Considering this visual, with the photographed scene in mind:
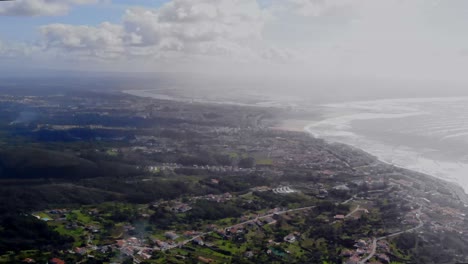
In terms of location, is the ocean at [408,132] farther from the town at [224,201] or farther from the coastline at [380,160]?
the town at [224,201]

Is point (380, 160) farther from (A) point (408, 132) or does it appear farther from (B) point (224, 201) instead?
(B) point (224, 201)

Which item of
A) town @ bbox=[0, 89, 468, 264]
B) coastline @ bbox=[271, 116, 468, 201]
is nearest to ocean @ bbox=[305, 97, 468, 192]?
coastline @ bbox=[271, 116, 468, 201]

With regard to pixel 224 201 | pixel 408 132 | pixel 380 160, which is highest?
pixel 408 132

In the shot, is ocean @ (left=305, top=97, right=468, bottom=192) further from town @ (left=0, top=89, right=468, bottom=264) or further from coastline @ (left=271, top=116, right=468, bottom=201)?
town @ (left=0, top=89, right=468, bottom=264)

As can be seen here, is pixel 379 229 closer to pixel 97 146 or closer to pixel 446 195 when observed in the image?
pixel 446 195

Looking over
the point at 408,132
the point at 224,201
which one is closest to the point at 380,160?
the point at 408,132

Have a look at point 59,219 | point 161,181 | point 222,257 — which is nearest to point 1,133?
point 161,181

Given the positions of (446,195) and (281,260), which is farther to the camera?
(446,195)

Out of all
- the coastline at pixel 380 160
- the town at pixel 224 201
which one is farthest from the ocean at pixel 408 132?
the town at pixel 224 201
